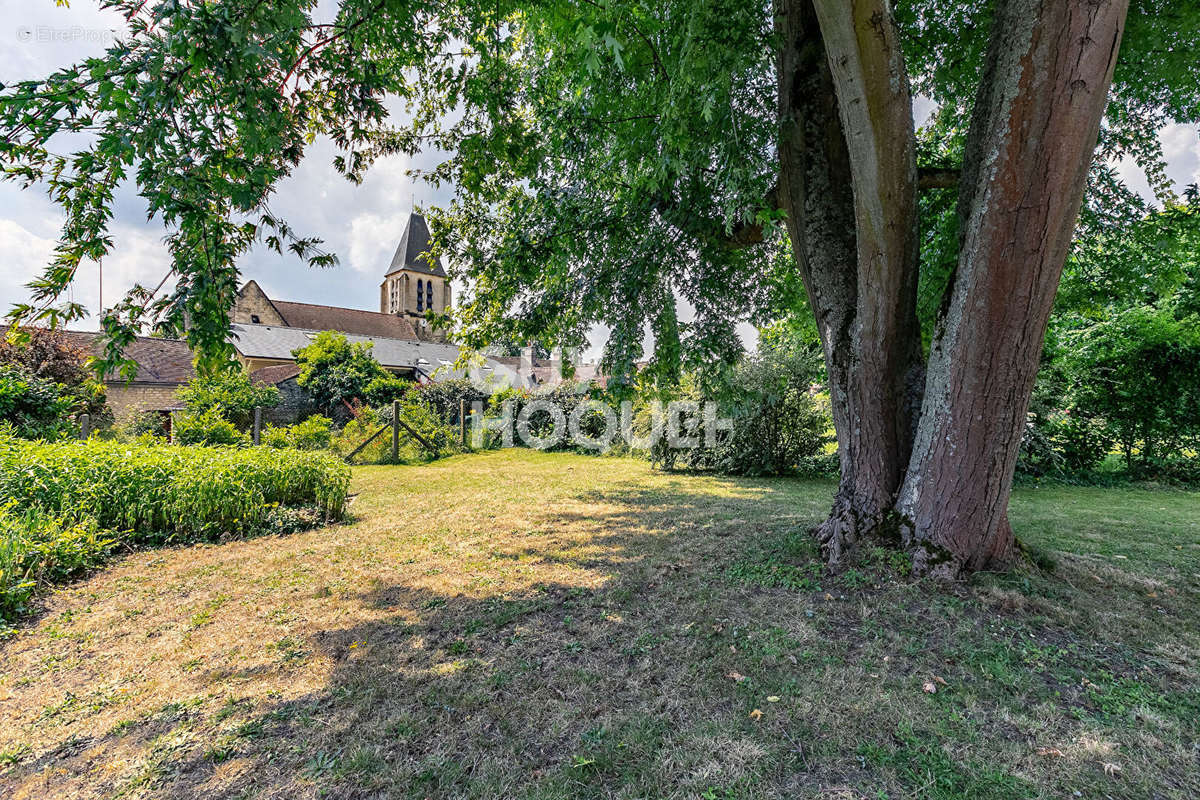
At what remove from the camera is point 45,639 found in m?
3.02

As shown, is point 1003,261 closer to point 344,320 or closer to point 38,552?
point 38,552

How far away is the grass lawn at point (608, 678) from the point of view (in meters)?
1.88

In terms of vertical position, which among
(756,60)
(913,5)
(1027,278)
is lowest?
(1027,278)

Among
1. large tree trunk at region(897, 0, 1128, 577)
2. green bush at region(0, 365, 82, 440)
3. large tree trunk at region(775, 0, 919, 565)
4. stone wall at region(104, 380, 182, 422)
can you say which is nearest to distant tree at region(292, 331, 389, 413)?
stone wall at region(104, 380, 182, 422)

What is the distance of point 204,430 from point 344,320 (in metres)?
34.6

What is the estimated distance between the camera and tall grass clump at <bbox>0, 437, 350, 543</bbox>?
4.52 m

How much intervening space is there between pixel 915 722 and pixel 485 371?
26.6 metres

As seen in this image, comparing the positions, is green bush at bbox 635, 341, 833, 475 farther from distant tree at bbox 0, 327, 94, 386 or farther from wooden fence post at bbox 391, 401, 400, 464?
distant tree at bbox 0, 327, 94, 386

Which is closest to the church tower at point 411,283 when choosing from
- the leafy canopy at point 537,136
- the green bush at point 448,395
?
the green bush at point 448,395

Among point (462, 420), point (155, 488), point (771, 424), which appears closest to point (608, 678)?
point (155, 488)

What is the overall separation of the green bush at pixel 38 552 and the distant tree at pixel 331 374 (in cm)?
1268

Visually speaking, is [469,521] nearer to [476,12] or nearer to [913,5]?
[476,12]

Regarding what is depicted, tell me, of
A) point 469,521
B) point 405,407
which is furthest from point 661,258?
point 405,407

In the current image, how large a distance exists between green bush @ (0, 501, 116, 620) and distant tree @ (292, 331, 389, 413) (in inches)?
499
